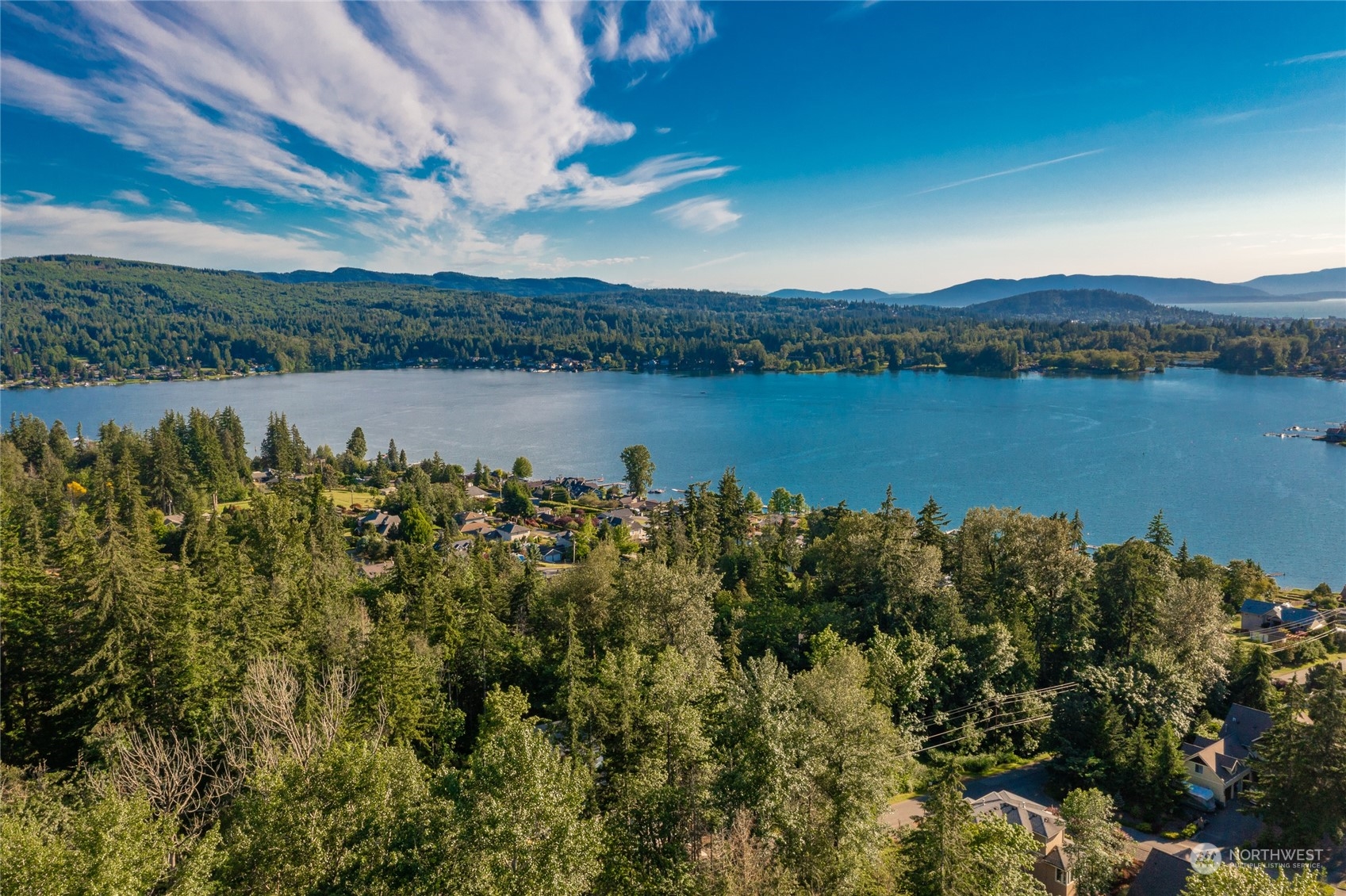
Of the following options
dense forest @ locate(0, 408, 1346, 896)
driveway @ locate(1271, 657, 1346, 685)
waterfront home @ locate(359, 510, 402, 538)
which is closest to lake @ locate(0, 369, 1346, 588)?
driveway @ locate(1271, 657, 1346, 685)

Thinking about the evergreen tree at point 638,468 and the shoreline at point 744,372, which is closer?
the evergreen tree at point 638,468

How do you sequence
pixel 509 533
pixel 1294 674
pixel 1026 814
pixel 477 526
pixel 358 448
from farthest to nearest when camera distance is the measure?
pixel 358 448
pixel 477 526
pixel 509 533
pixel 1294 674
pixel 1026 814

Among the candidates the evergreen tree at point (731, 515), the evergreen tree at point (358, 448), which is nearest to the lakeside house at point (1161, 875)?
the evergreen tree at point (731, 515)

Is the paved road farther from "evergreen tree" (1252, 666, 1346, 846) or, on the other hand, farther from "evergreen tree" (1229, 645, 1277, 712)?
"evergreen tree" (1229, 645, 1277, 712)

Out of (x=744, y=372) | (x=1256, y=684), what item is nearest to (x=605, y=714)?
(x=1256, y=684)

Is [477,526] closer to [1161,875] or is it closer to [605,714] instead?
[605,714]

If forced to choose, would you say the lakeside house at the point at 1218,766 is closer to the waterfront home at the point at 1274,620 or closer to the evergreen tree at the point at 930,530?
the evergreen tree at the point at 930,530

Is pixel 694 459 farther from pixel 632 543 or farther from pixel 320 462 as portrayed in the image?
pixel 320 462
